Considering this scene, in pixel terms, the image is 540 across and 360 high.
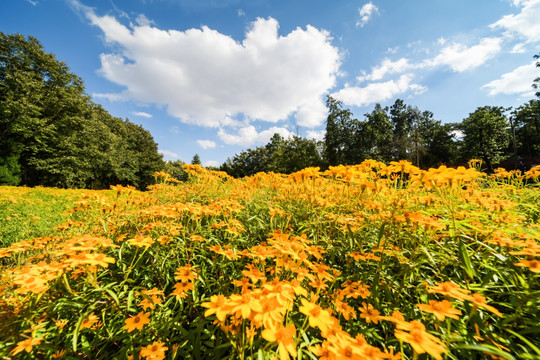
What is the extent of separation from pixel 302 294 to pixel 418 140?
32.1 m

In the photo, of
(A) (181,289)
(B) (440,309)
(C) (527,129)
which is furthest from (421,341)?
(C) (527,129)

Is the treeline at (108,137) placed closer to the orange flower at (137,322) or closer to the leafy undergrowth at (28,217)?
the leafy undergrowth at (28,217)

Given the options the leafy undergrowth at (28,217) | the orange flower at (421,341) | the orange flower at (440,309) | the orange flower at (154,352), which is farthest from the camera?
the leafy undergrowth at (28,217)

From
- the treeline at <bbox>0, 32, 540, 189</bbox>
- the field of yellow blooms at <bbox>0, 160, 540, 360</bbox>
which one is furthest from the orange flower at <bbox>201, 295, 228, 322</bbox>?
the treeline at <bbox>0, 32, 540, 189</bbox>

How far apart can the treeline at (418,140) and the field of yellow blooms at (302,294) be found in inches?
751

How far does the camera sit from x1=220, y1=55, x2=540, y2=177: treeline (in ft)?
66.7

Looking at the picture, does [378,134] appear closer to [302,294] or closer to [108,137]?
[302,294]

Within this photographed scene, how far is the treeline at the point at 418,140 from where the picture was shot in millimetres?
20344

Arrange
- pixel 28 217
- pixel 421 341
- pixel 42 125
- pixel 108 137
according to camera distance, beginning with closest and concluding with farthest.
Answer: pixel 421 341
pixel 28 217
pixel 42 125
pixel 108 137

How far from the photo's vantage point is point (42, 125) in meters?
13.8

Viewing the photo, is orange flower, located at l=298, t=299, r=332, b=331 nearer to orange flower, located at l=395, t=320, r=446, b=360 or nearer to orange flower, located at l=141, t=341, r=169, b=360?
orange flower, located at l=395, t=320, r=446, b=360

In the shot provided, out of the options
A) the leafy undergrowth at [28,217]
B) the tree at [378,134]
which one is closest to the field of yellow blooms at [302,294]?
the leafy undergrowth at [28,217]

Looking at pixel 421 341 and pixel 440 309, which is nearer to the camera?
pixel 421 341

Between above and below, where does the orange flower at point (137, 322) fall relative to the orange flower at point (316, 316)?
below
